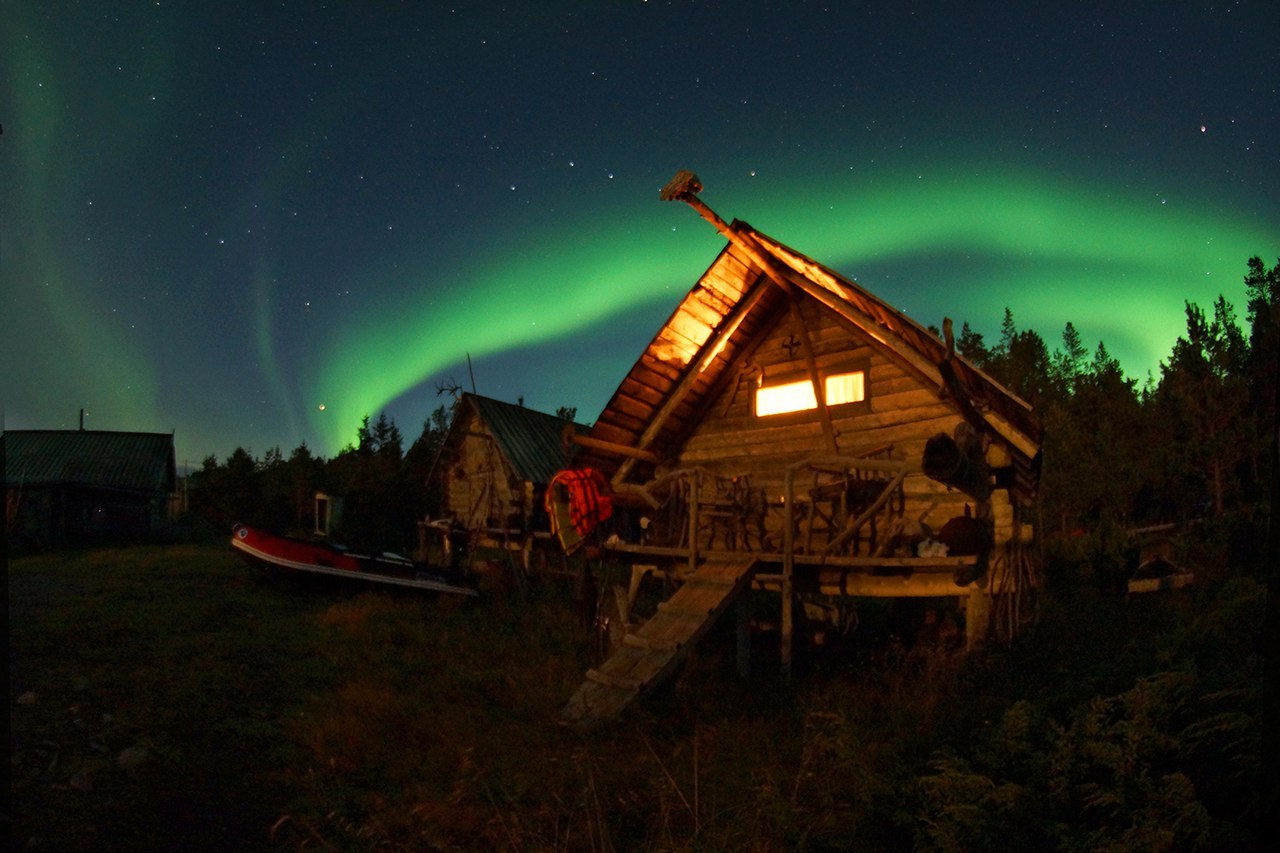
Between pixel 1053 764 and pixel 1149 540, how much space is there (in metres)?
20.1

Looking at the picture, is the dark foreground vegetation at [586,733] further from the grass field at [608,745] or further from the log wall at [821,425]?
the log wall at [821,425]

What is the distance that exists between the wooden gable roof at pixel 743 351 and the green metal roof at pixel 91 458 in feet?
91.5

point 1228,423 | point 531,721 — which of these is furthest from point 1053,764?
point 1228,423

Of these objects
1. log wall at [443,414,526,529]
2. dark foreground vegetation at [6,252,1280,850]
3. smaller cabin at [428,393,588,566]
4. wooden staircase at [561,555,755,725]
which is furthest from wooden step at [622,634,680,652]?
log wall at [443,414,526,529]

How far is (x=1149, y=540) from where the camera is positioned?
67.9 ft

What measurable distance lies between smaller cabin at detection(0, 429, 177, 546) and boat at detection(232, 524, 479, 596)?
1668 cm

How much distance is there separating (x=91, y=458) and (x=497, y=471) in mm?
21894

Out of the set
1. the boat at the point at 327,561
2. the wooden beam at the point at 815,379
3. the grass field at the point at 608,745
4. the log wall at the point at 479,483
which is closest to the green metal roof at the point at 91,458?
the log wall at the point at 479,483

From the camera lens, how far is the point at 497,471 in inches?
1052

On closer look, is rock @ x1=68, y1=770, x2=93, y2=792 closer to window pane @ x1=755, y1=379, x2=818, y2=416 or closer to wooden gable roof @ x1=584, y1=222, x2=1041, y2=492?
wooden gable roof @ x1=584, y1=222, x2=1041, y2=492

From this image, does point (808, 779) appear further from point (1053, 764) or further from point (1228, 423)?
point (1228, 423)

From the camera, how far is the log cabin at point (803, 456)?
9.82 meters

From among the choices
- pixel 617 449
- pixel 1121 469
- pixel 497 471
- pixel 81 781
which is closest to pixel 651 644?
pixel 617 449

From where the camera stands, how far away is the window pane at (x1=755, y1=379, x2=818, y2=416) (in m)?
12.9
